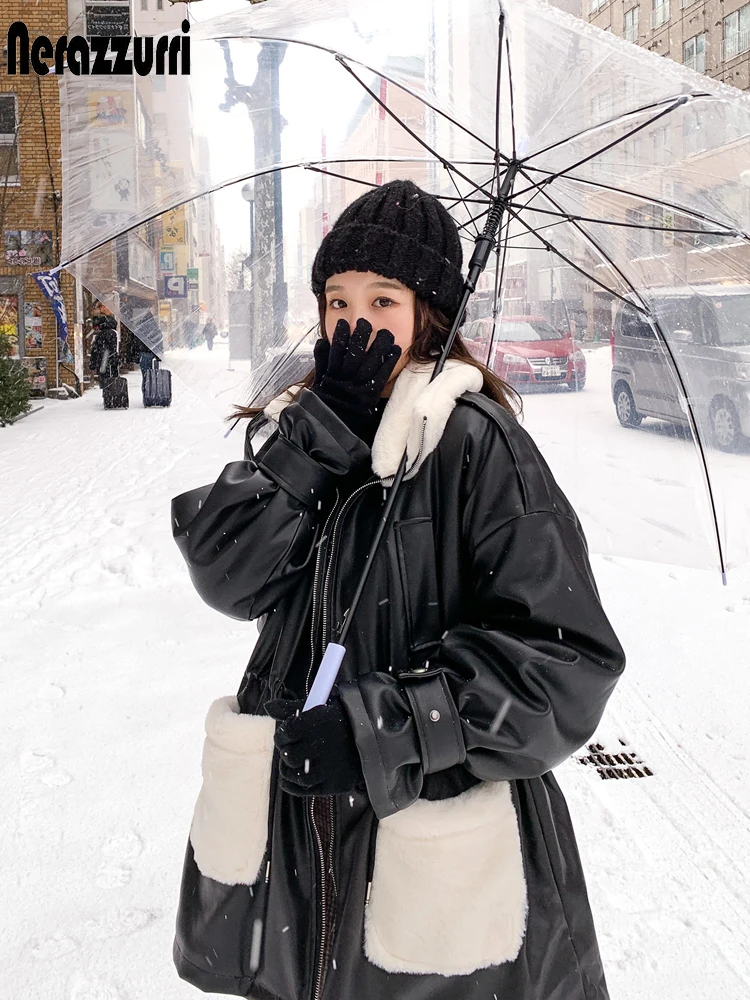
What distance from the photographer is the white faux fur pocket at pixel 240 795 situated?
4.87 ft

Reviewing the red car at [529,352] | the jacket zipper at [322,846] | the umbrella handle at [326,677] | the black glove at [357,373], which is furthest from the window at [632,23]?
the umbrella handle at [326,677]

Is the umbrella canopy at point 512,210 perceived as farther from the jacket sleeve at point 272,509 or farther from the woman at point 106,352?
the woman at point 106,352

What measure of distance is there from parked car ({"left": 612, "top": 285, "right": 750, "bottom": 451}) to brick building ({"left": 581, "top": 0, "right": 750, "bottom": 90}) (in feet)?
115

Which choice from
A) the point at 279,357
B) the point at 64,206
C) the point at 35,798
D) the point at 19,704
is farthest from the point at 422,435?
the point at 19,704

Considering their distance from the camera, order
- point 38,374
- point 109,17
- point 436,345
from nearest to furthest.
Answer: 1. point 436,345
2. point 109,17
3. point 38,374

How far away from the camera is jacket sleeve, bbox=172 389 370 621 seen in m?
1.49

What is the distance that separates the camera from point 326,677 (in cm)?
136

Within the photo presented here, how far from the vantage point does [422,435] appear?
141cm

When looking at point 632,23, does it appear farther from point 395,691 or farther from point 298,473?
point 395,691

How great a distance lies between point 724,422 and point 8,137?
23816mm

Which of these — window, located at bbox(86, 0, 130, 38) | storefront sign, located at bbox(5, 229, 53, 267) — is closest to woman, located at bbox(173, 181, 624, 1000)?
storefront sign, located at bbox(5, 229, 53, 267)

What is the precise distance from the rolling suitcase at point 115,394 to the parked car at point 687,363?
17.3 m

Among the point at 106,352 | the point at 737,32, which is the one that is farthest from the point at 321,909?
the point at 737,32

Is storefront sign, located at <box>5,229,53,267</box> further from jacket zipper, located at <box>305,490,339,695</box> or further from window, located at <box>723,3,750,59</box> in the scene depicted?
window, located at <box>723,3,750,59</box>
